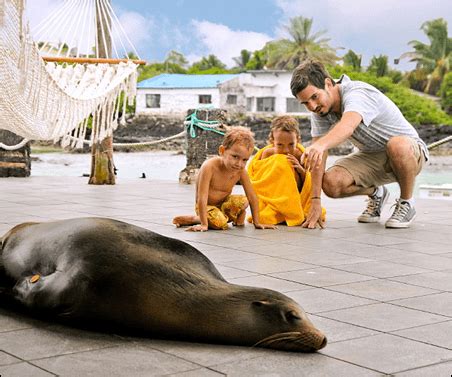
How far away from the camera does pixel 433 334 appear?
112 inches

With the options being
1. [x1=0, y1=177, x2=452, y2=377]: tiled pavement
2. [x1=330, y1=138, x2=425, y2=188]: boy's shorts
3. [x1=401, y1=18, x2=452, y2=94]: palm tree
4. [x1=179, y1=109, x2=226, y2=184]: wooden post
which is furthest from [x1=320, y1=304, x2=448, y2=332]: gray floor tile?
[x1=401, y1=18, x2=452, y2=94]: palm tree

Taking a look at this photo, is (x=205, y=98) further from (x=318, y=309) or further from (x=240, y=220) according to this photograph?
(x=318, y=309)

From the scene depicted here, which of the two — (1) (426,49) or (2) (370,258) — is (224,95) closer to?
(1) (426,49)

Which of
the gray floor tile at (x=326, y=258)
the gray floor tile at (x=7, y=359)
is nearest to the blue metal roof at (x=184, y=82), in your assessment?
the gray floor tile at (x=326, y=258)

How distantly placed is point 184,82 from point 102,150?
44363 mm

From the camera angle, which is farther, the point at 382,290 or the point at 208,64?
the point at 208,64

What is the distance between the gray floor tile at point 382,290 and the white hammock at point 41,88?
7.58ft

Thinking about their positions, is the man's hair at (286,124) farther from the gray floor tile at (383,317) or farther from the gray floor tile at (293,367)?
the gray floor tile at (293,367)

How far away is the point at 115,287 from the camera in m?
2.69

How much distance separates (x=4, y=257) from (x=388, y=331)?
134cm

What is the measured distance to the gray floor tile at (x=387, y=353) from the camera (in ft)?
8.14

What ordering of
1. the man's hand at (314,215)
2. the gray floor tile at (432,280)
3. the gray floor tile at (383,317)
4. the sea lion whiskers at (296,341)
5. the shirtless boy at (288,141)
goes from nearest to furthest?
the sea lion whiskers at (296,341) → the gray floor tile at (383,317) → the gray floor tile at (432,280) → the man's hand at (314,215) → the shirtless boy at (288,141)

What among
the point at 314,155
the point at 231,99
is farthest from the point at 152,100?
the point at 314,155

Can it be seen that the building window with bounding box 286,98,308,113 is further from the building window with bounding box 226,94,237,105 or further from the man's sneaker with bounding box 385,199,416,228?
the man's sneaker with bounding box 385,199,416,228
